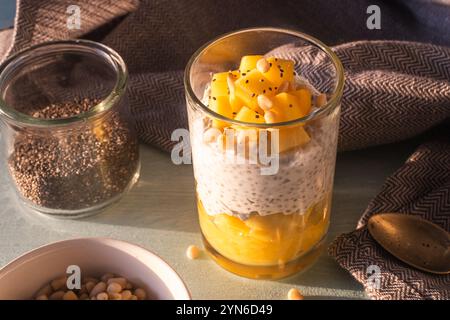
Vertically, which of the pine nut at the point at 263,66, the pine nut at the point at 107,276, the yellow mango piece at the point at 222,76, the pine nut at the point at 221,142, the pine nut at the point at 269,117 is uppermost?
the pine nut at the point at 263,66

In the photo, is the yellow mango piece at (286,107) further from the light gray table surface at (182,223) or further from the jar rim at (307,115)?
the light gray table surface at (182,223)

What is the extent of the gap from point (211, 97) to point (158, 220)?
0.80 ft

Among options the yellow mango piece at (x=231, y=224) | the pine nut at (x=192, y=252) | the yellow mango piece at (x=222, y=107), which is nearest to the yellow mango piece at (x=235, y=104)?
the yellow mango piece at (x=222, y=107)

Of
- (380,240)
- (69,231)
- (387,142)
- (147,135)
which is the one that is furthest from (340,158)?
(69,231)

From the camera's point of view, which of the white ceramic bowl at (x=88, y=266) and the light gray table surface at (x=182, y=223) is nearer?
the white ceramic bowl at (x=88, y=266)

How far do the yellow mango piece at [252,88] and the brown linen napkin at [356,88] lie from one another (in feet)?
0.50

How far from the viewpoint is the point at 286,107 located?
2.64 ft

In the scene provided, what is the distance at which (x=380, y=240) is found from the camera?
0.94 metres

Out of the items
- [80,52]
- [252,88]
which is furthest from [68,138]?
[252,88]

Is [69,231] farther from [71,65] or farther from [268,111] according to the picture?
[268,111]

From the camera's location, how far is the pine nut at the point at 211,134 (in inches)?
31.8

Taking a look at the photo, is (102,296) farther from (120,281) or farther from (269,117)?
(269,117)

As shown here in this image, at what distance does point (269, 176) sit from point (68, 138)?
31 centimetres

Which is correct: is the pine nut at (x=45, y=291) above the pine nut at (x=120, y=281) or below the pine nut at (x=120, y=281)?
below
